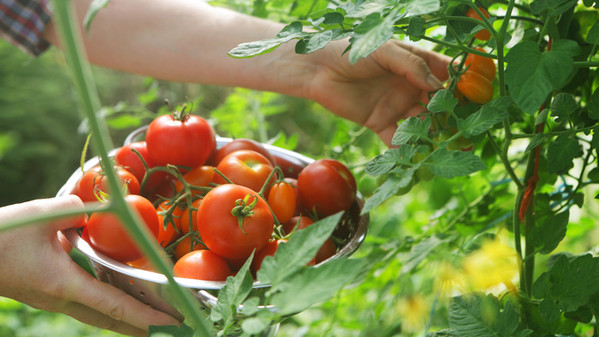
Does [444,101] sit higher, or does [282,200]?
[444,101]

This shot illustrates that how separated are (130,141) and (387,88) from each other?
0.39 meters

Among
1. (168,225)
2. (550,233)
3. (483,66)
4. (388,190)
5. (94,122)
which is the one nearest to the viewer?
(94,122)

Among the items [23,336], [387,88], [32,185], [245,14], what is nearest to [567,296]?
[387,88]

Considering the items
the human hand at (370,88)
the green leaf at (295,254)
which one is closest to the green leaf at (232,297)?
the green leaf at (295,254)

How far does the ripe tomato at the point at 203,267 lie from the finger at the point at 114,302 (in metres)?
0.05

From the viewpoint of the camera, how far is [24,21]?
991mm

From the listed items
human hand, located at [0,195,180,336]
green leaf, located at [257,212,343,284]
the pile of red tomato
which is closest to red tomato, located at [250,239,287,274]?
the pile of red tomato

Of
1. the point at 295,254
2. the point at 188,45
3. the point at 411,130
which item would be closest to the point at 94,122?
the point at 295,254

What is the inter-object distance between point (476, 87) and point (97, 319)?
0.46 m

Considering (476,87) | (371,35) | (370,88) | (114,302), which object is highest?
(371,35)

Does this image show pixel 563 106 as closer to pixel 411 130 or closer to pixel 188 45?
pixel 411 130

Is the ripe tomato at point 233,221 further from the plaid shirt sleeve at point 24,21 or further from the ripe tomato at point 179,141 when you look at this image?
the plaid shirt sleeve at point 24,21

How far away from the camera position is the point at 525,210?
20.9 inches

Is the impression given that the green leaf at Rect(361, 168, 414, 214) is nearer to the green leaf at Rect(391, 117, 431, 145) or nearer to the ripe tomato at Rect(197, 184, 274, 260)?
the green leaf at Rect(391, 117, 431, 145)
